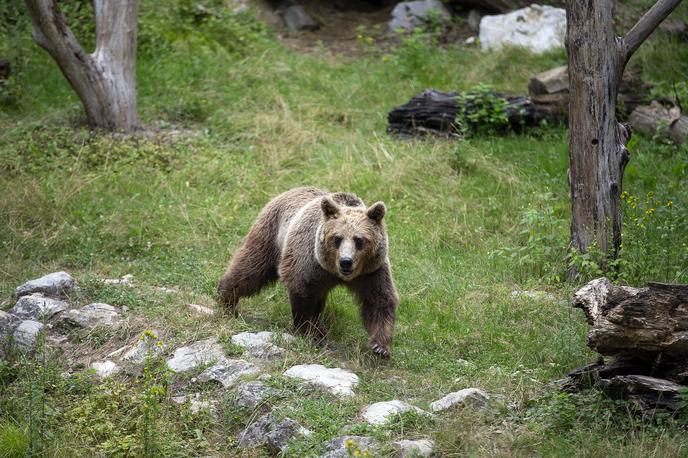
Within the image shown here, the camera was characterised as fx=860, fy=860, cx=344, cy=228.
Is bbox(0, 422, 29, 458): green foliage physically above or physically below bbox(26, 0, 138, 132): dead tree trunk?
below

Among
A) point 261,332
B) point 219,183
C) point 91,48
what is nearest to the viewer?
point 261,332

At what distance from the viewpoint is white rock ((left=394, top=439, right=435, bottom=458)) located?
Answer: 195 inches

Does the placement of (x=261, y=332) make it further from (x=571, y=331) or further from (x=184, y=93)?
(x=184, y=93)

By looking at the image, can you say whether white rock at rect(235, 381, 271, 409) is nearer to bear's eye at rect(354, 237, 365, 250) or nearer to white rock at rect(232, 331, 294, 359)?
white rock at rect(232, 331, 294, 359)

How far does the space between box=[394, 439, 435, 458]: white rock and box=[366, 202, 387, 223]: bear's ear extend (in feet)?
6.03

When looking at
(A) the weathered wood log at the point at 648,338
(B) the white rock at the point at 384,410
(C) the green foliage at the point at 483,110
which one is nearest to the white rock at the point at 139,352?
(B) the white rock at the point at 384,410

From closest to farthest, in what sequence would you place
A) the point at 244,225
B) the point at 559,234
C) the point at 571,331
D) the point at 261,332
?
the point at 571,331
the point at 261,332
the point at 559,234
the point at 244,225

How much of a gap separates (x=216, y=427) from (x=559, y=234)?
163 inches

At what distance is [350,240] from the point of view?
6.16m

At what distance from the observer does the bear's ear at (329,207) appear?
634cm

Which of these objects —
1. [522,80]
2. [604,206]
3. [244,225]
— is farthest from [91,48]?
[604,206]

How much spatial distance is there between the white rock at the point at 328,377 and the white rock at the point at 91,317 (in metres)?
1.82

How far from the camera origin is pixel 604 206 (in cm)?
730

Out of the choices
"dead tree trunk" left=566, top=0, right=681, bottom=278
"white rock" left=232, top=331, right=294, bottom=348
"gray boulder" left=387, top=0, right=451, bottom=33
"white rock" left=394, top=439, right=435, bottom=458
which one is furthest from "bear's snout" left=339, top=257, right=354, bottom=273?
"gray boulder" left=387, top=0, right=451, bottom=33
